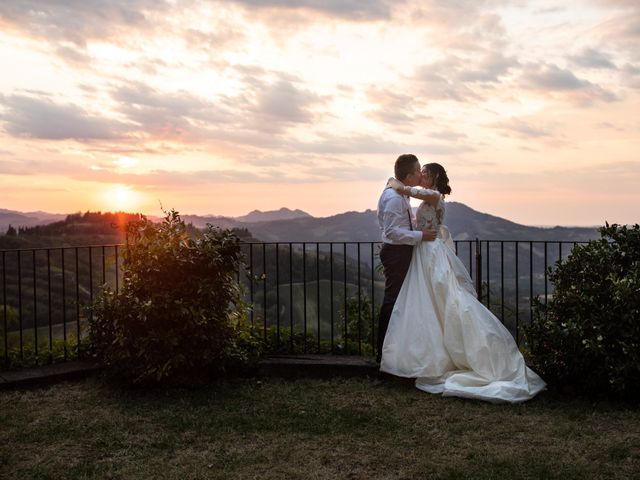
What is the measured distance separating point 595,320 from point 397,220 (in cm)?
189

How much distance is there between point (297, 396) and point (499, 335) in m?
1.84

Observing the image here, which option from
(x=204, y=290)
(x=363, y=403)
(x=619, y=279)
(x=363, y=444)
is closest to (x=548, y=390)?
(x=619, y=279)

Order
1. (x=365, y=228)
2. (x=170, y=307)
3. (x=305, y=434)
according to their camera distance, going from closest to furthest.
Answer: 1. (x=305, y=434)
2. (x=170, y=307)
3. (x=365, y=228)

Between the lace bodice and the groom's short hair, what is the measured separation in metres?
0.33

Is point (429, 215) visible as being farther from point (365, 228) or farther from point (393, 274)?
point (365, 228)

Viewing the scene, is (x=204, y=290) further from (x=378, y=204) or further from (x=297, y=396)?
(x=378, y=204)

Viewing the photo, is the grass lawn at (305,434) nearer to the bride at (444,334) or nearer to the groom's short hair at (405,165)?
the bride at (444,334)

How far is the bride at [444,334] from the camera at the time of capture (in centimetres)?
518

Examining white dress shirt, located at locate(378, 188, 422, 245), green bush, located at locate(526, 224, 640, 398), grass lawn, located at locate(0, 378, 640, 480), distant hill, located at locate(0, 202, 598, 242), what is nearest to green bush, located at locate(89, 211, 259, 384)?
grass lawn, located at locate(0, 378, 640, 480)

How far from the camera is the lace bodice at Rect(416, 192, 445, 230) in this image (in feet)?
19.2

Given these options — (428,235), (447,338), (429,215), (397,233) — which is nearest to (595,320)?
(447,338)

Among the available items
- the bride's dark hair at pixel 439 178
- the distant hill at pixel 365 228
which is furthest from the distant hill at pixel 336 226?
the bride's dark hair at pixel 439 178

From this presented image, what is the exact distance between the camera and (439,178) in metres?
5.98

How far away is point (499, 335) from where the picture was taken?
536 centimetres
